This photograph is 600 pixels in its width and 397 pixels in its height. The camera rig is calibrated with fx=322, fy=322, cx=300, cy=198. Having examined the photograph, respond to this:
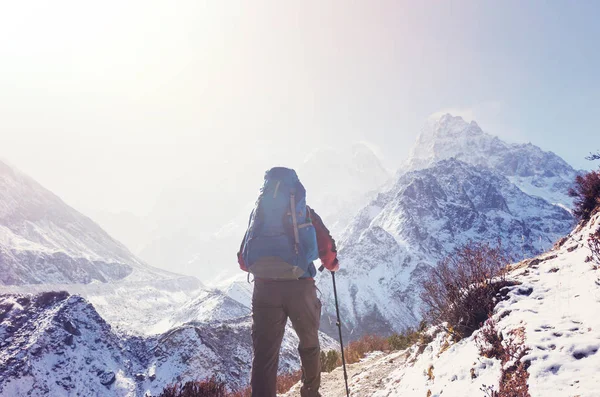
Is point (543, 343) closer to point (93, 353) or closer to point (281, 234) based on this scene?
point (281, 234)

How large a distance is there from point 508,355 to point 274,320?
2534 mm

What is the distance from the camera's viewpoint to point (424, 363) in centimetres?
524

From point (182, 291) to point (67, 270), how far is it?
215 feet

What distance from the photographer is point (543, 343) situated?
3.19m

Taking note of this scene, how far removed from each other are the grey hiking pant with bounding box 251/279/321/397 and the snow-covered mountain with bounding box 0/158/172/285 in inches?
5430

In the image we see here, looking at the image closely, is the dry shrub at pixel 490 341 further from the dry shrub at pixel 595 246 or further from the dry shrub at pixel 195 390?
the dry shrub at pixel 195 390

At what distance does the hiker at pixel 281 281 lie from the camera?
12.6 ft

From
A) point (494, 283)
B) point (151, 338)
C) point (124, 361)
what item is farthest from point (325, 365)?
point (151, 338)

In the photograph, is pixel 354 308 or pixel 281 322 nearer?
pixel 281 322

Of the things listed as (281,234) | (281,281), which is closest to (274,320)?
(281,281)

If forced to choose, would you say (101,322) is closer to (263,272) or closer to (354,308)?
(263,272)

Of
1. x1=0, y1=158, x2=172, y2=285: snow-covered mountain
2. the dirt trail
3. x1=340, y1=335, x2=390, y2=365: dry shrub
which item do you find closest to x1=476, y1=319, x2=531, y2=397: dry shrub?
the dirt trail

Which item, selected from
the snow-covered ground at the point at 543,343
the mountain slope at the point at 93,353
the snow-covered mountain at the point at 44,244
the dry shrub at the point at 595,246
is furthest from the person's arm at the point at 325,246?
the snow-covered mountain at the point at 44,244

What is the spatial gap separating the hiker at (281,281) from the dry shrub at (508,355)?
194 cm
